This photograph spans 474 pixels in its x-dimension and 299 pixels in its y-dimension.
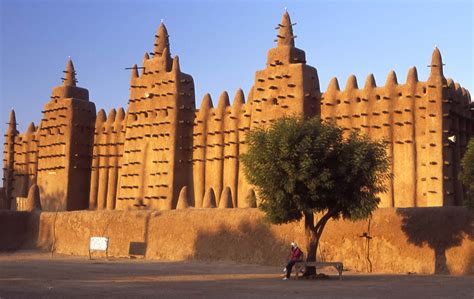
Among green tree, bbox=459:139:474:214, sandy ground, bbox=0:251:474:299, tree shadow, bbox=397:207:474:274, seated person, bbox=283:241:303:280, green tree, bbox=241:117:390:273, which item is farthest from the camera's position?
tree shadow, bbox=397:207:474:274

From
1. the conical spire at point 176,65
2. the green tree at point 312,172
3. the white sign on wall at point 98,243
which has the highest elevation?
the conical spire at point 176,65

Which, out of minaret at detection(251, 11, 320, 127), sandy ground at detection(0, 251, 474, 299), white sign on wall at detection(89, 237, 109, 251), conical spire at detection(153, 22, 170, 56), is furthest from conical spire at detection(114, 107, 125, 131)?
sandy ground at detection(0, 251, 474, 299)

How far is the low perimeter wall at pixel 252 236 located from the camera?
2366 centimetres

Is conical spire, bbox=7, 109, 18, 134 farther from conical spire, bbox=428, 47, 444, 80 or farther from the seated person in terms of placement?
the seated person

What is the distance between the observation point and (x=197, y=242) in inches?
1169

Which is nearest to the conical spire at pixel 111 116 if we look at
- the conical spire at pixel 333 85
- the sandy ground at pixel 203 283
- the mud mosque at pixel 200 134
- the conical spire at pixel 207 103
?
the mud mosque at pixel 200 134

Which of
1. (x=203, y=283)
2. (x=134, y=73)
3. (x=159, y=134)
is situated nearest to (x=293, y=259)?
(x=203, y=283)

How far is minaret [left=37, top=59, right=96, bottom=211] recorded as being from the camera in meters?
53.8

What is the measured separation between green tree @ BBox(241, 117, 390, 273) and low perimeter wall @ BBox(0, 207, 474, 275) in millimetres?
2754

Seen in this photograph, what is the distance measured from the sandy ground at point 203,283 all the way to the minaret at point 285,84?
17.8 metres

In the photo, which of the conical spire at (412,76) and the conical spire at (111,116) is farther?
the conical spire at (111,116)

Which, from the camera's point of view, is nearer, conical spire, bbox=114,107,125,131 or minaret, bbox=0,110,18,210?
conical spire, bbox=114,107,125,131

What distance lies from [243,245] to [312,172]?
7.30 m

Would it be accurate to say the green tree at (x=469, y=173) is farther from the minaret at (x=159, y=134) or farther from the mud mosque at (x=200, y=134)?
the minaret at (x=159, y=134)
